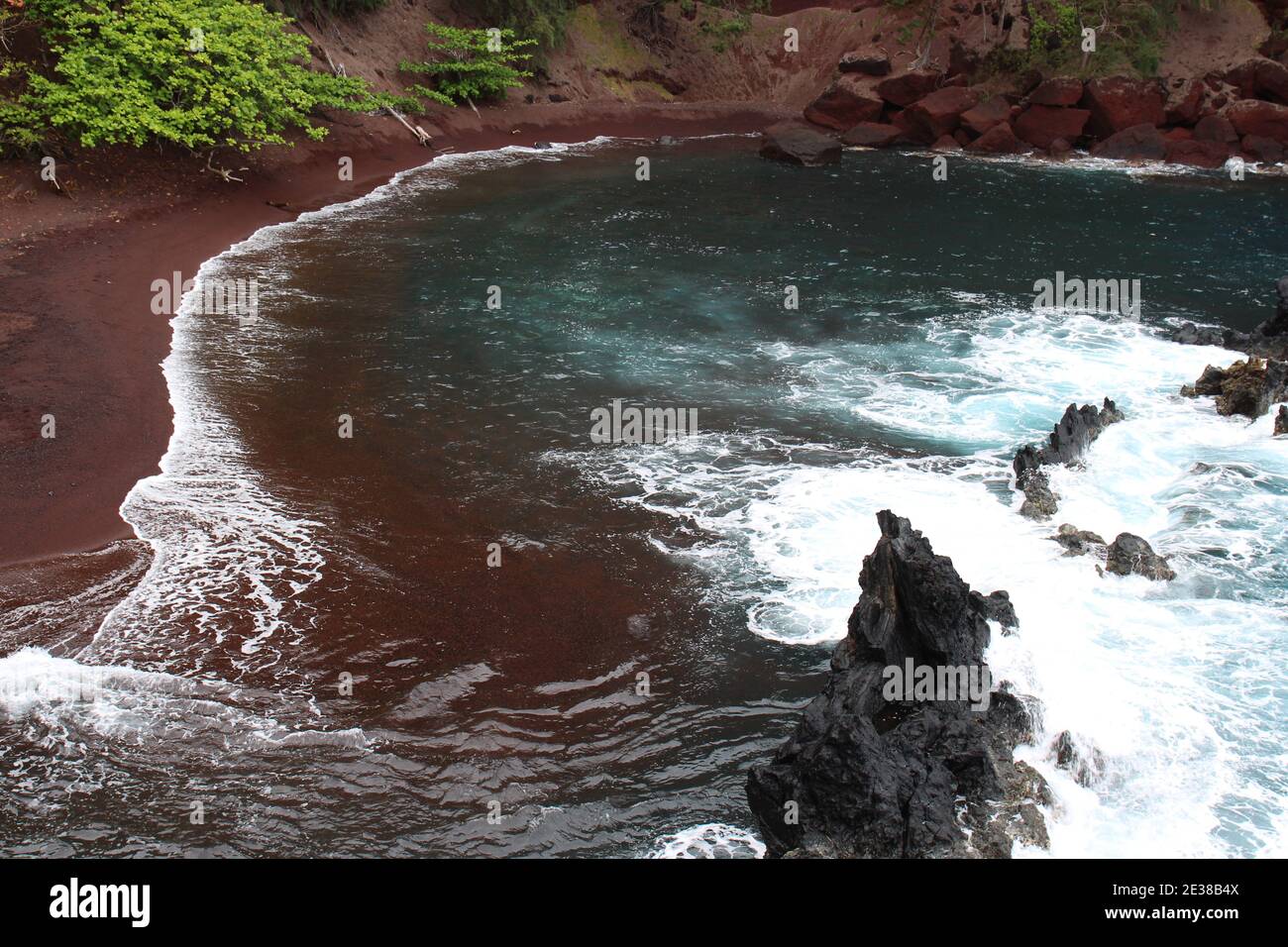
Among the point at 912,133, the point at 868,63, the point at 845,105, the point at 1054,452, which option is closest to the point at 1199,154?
the point at 912,133

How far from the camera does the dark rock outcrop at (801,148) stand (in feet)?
117

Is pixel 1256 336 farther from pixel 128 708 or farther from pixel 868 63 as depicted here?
pixel 868 63

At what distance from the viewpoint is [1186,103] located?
36469mm

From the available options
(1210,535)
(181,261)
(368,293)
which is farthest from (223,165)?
(1210,535)

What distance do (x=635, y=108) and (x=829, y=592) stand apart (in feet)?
115

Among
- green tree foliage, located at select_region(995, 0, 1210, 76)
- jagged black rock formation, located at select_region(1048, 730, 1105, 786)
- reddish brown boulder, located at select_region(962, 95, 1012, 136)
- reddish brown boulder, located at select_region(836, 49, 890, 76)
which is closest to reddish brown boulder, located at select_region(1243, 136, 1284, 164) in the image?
green tree foliage, located at select_region(995, 0, 1210, 76)

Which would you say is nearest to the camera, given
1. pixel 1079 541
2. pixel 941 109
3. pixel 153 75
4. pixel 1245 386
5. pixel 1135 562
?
pixel 1135 562

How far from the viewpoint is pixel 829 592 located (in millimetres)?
11234

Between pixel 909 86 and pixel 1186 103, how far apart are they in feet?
32.4

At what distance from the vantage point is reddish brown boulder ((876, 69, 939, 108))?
1585 inches

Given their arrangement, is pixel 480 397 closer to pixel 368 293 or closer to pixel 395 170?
pixel 368 293

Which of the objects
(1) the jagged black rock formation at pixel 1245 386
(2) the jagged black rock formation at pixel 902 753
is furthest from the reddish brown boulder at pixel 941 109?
(2) the jagged black rock formation at pixel 902 753

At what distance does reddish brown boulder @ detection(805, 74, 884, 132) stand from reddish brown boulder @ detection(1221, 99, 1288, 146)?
1251 centimetres

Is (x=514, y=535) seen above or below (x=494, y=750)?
above
